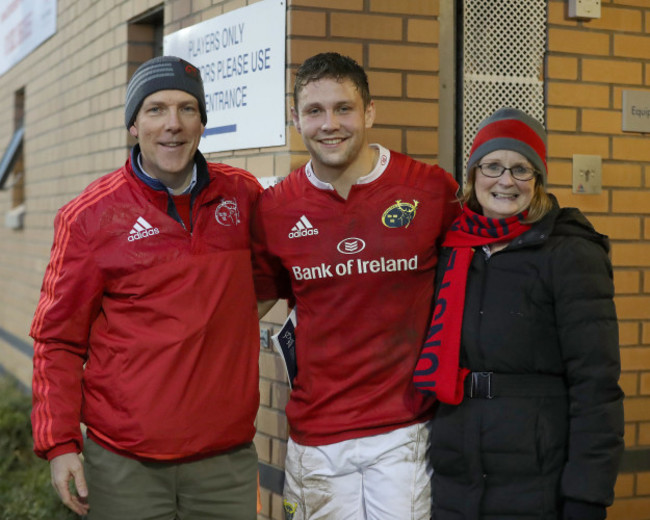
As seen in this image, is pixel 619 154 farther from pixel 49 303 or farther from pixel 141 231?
pixel 49 303

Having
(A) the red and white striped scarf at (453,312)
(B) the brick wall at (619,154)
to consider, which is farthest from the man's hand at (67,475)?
(B) the brick wall at (619,154)

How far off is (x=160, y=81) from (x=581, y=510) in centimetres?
179

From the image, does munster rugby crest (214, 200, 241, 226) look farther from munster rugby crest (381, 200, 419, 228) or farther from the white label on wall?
the white label on wall

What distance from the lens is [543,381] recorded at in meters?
2.56

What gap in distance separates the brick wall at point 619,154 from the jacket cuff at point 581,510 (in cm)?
166

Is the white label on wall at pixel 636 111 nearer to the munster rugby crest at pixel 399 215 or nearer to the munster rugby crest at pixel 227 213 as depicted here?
the munster rugby crest at pixel 399 215

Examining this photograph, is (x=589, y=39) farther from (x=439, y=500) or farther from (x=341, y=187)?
(x=439, y=500)

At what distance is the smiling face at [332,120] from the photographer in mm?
2842

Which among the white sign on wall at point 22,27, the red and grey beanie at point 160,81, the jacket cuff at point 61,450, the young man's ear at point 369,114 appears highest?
the white sign on wall at point 22,27

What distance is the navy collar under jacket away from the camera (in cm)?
281

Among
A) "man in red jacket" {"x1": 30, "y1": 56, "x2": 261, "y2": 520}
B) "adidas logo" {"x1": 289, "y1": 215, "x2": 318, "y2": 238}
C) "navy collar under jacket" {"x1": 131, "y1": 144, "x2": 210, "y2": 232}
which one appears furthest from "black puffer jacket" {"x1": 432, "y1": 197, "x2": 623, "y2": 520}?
"navy collar under jacket" {"x1": 131, "y1": 144, "x2": 210, "y2": 232}

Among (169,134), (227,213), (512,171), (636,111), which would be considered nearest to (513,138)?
(512,171)

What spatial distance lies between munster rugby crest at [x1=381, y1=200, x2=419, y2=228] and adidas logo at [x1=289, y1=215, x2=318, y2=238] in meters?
0.24

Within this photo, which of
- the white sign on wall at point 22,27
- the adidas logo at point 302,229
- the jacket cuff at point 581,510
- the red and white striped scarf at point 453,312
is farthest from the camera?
the white sign on wall at point 22,27
